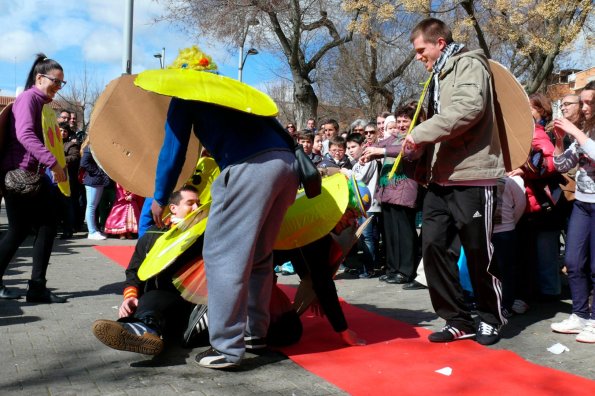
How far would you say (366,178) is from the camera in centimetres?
721

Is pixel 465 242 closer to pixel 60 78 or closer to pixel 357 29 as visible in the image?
pixel 60 78

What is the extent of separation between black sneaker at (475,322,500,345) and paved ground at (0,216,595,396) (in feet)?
0.18

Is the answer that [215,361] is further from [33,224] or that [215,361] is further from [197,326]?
[33,224]

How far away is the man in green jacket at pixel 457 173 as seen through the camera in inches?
161

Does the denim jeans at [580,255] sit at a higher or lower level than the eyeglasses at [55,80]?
lower

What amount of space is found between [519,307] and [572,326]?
2.49 feet

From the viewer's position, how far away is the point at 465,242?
4301 mm

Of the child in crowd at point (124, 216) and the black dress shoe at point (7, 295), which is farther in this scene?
the child in crowd at point (124, 216)

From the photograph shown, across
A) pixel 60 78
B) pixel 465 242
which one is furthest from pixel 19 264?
→ pixel 465 242

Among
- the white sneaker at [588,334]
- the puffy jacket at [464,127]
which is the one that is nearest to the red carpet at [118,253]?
the puffy jacket at [464,127]

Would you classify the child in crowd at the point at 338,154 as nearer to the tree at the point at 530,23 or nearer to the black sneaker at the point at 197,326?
the black sneaker at the point at 197,326

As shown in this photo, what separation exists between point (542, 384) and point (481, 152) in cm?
153

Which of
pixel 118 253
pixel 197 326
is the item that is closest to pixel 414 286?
pixel 197 326

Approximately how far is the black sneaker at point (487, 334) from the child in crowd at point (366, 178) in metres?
2.97
